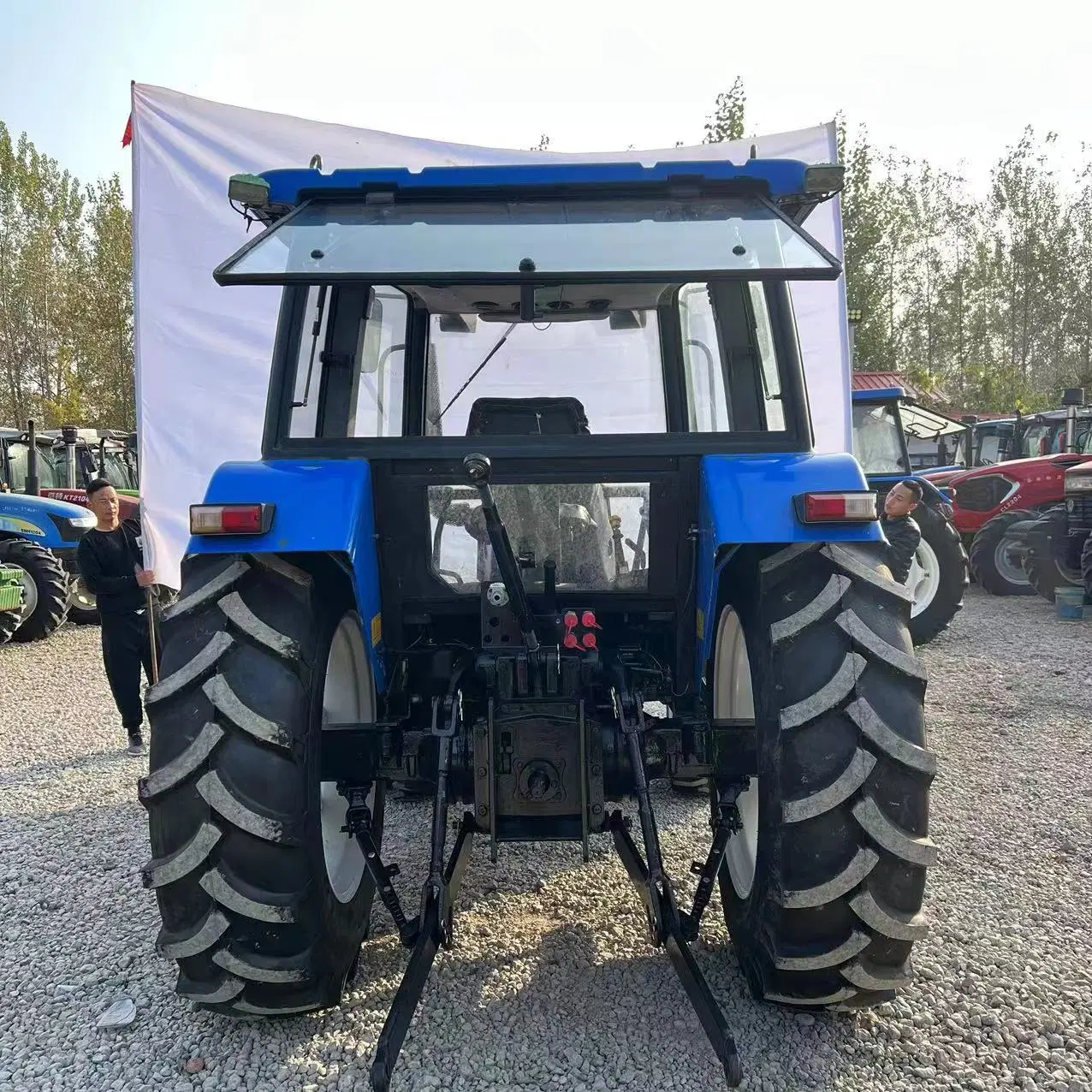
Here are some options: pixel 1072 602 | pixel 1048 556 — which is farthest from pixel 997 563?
pixel 1072 602

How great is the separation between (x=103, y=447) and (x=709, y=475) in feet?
36.4

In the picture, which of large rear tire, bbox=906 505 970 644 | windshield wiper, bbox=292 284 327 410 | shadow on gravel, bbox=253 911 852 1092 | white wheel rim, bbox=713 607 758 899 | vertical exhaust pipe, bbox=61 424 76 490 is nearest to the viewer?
shadow on gravel, bbox=253 911 852 1092

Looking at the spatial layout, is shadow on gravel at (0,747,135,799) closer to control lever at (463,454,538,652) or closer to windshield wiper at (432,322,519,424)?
windshield wiper at (432,322,519,424)

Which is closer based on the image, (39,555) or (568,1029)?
(568,1029)

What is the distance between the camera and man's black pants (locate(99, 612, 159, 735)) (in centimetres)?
538

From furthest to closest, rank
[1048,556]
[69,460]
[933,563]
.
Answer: [69,460], [1048,556], [933,563]

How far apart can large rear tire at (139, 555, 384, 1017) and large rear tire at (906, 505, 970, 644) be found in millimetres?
6589

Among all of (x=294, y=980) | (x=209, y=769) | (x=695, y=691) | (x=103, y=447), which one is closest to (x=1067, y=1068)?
(x=695, y=691)

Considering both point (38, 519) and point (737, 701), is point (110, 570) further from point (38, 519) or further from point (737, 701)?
point (38, 519)

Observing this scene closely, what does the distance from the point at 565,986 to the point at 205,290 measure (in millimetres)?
4995

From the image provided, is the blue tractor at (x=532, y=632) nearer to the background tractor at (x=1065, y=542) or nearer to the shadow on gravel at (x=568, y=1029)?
the shadow on gravel at (x=568, y=1029)

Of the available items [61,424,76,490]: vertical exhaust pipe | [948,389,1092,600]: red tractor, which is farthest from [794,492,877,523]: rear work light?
[61,424,76,490]: vertical exhaust pipe

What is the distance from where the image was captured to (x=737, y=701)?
114 inches

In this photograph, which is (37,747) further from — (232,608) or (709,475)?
(709,475)
